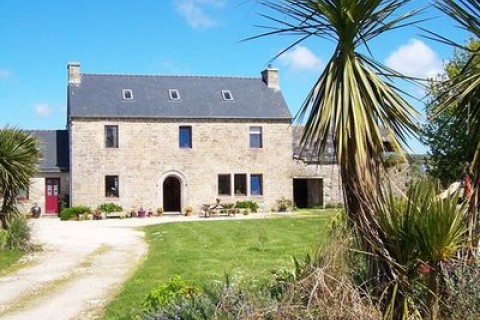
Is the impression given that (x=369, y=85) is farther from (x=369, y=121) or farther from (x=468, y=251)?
(x=468, y=251)

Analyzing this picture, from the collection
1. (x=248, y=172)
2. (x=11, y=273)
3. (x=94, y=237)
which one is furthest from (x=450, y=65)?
(x=11, y=273)

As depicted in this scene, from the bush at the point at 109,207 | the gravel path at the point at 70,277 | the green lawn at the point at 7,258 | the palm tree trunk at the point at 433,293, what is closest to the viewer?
the palm tree trunk at the point at 433,293

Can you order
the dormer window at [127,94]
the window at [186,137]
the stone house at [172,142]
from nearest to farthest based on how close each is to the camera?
1. the stone house at [172,142]
2. the window at [186,137]
3. the dormer window at [127,94]

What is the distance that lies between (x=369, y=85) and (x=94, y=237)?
17.0 meters

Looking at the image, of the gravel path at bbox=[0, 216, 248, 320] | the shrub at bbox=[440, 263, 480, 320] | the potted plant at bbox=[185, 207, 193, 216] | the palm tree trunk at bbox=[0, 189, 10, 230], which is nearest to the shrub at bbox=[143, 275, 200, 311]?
the gravel path at bbox=[0, 216, 248, 320]

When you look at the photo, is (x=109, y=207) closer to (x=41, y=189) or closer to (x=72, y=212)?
(x=72, y=212)

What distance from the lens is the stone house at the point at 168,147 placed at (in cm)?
3366

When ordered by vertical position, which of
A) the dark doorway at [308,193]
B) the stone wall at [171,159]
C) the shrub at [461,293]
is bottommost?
the shrub at [461,293]

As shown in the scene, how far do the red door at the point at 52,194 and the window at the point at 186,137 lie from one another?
7346mm

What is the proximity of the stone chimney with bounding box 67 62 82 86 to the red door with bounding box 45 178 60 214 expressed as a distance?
5.62 meters

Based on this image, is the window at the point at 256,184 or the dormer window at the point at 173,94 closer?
the window at the point at 256,184

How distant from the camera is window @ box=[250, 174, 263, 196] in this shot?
35509mm

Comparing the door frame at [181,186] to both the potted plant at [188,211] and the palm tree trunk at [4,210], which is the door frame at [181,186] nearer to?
the potted plant at [188,211]

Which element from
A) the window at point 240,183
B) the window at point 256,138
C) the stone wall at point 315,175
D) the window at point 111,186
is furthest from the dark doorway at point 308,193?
the window at point 111,186
